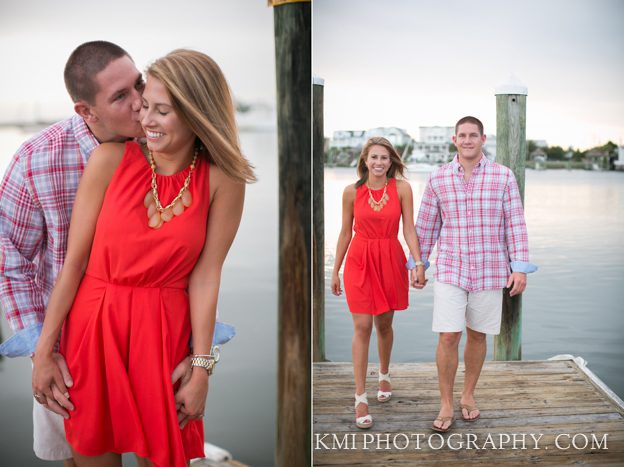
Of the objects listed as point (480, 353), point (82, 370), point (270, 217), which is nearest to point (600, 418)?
point (480, 353)

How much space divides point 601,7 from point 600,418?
1729 millimetres

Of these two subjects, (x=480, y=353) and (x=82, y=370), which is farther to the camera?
(x=480, y=353)

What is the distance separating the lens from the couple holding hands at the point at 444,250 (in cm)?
315

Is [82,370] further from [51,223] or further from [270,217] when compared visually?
[270,217]

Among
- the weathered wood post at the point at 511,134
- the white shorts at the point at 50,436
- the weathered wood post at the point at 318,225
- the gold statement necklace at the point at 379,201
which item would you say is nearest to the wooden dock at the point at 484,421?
the weathered wood post at the point at 318,225

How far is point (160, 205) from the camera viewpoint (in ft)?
7.72

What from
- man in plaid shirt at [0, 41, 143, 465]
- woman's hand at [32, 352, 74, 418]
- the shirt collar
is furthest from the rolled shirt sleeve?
woman's hand at [32, 352, 74, 418]

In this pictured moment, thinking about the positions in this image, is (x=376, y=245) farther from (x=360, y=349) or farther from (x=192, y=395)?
(x=192, y=395)

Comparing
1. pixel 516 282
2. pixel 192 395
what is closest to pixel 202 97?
pixel 192 395

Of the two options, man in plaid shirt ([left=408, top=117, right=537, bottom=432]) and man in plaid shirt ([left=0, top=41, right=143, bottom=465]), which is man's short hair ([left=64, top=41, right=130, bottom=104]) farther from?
man in plaid shirt ([left=408, top=117, right=537, bottom=432])

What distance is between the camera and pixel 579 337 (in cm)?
339

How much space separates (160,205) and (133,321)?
1.17ft

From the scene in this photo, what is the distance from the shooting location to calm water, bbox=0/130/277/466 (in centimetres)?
310

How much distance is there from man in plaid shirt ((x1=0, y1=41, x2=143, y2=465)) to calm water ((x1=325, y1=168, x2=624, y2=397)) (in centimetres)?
108
